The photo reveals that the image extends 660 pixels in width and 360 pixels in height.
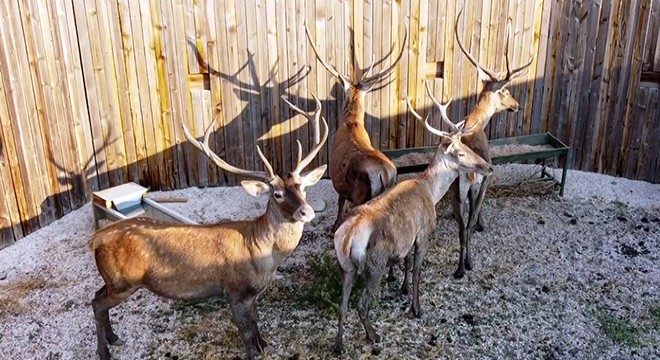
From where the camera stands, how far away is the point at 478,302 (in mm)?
5773

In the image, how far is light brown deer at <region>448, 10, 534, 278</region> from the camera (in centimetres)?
614

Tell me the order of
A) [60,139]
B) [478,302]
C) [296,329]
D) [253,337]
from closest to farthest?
1. [253,337]
2. [296,329]
3. [478,302]
4. [60,139]

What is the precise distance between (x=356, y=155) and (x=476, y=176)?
3.70ft

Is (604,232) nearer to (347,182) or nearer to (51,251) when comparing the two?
(347,182)

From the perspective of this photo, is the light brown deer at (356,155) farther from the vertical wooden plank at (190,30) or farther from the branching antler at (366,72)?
the vertical wooden plank at (190,30)

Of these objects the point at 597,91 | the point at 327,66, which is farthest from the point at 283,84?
the point at 597,91

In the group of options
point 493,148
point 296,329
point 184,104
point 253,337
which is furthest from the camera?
point 493,148

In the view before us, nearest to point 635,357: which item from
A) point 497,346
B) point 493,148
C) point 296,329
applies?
point 497,346

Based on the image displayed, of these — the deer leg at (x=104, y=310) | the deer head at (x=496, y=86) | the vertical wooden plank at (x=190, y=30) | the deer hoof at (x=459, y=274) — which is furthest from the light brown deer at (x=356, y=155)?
the deer leg at (x=104, y=310)

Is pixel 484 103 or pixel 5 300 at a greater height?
pixel 484 103

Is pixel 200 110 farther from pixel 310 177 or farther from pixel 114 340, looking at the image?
pixel 114 340

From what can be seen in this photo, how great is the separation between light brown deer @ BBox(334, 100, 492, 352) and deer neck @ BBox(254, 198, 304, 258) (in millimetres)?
356

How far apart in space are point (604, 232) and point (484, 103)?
1833mm

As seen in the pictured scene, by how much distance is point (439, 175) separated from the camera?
5.82 metres
